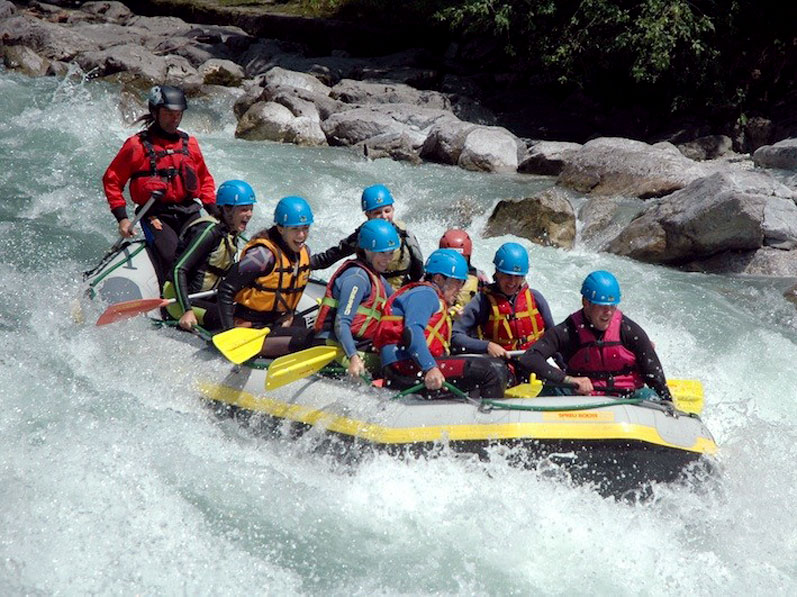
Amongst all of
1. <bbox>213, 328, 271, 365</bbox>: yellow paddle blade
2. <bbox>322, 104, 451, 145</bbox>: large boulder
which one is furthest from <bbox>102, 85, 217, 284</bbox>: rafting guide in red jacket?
<bbox>322, 104, 451, 145</bbox>: large boulder

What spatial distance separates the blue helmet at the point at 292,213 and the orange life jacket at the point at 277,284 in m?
0.17

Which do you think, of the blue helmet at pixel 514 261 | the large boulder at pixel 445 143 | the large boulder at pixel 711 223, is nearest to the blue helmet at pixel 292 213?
the blue helmet at pixel 514 261

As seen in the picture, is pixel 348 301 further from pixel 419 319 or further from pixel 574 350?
pixel 574 350

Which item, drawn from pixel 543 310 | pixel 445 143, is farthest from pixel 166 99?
pixel 445 143

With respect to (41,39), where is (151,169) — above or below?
above

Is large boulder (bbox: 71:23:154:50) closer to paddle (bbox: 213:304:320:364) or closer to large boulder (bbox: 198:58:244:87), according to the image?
large boulder (bbox: 198:58:244:87)

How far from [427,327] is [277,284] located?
3.41 ft

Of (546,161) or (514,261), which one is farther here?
(546,161)

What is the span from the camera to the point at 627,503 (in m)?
4.16

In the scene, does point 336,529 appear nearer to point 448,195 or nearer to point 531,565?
point 531,565

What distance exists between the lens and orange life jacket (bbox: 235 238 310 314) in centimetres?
495

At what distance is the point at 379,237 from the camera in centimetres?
464

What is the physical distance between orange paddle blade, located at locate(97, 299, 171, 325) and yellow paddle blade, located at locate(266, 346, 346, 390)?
1146 millimetres

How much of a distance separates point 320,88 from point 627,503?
1322cm
